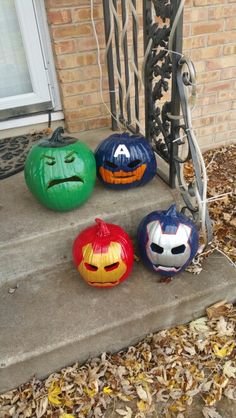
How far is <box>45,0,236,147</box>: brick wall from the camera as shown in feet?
8.13

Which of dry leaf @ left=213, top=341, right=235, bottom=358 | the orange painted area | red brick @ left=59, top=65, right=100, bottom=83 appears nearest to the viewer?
dry leaf @ left=213, top=341, right=235, bottom=358

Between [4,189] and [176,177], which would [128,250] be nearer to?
[176,177]

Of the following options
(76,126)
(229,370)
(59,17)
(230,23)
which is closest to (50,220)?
(76,126)

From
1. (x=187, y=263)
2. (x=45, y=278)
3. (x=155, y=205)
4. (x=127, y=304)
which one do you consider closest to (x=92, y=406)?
(x=127, y=304)

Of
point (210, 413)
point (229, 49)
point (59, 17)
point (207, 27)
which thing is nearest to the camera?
point (210, 413)

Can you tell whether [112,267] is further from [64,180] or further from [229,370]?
[229,370]

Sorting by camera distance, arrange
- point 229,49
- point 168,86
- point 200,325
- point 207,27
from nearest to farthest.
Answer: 1. point 200,325
2. point 168,86
3. point 207,27
4. point 229,49

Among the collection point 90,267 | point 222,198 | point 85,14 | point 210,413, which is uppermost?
point 85,14

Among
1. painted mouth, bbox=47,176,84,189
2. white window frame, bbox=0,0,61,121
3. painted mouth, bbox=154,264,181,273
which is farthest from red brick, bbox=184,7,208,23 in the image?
painted mouth, bbox=154,264,181,273

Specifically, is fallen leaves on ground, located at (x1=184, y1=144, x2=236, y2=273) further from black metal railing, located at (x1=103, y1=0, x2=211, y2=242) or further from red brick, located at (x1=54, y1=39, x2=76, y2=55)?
red brick, located at (x1=54, y1=39, x2=76, y2=55)

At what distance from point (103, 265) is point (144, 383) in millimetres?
604

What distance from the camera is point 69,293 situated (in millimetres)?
1887

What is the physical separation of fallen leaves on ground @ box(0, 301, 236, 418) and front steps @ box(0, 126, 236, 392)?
0.07 metres

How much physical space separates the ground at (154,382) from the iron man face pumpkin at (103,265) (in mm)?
400
